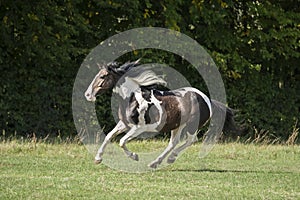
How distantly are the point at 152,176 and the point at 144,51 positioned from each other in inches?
383

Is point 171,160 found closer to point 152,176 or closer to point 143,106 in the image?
point 143,106

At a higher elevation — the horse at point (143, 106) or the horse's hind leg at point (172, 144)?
the horse at point (143, 106)

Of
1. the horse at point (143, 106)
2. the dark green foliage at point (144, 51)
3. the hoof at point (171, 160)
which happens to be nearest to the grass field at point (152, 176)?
the hoof at point (171, 160)

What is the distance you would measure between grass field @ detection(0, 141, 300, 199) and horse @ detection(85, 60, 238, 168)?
1.90 ft

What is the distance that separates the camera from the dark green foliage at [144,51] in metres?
19.3

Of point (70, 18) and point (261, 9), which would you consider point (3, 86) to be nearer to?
point (70, 18)

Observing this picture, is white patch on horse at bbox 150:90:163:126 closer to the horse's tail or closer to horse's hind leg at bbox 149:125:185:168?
horse's hind leg at bbox 149:125:185:168

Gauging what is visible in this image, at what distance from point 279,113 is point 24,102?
25.2 feet

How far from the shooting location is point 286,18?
21234 mm

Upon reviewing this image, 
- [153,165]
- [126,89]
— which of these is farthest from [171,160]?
[126,89]

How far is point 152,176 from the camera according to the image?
1121 cm

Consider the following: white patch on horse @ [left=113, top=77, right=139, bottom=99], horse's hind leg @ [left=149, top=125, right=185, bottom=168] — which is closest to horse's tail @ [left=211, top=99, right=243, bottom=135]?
horse's hind leg @ [left=149, top=125, right=185, bottom=168]

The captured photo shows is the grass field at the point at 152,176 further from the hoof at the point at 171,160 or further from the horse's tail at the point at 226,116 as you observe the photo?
the horse's tail at the point at 226,116

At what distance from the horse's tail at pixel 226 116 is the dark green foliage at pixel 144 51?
679cm
